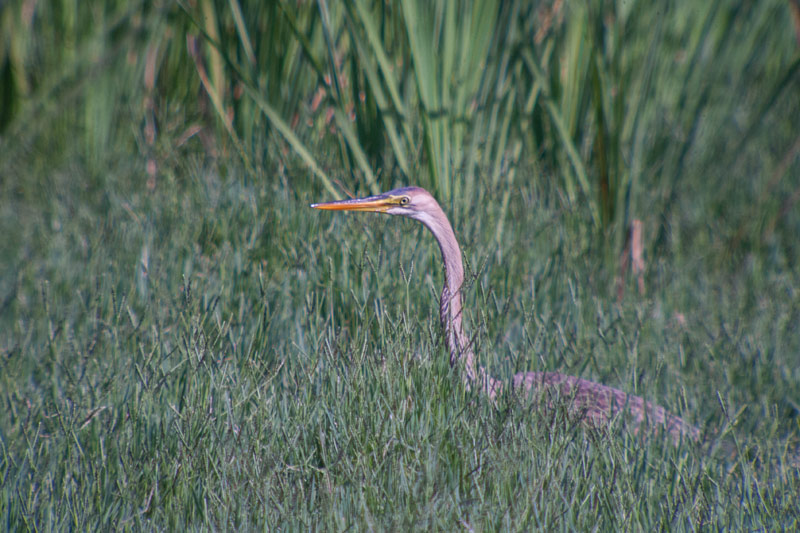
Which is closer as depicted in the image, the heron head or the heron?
the heron

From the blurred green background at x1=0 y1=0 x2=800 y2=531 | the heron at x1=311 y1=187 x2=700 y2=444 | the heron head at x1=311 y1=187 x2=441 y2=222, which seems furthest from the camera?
the heron head at x1=311 y1=187 x2=441 y2=222

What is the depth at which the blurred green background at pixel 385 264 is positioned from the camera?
2.24 metres

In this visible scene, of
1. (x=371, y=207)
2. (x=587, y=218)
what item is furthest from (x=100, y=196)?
(x=587, y=218)

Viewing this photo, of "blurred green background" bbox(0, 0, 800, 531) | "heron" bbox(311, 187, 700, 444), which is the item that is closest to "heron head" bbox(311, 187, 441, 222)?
"heron" bbox(311, 187, 700, 444)

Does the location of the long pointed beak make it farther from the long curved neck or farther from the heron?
the long curved neck

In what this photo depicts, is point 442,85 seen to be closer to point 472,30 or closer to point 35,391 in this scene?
point 472,30

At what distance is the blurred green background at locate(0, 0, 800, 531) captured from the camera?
7.34 ft

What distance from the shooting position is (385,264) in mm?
3459

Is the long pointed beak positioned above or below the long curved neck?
above

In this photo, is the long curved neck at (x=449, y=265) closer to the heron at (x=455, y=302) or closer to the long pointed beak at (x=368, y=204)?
the heron at (x=455, y=302)

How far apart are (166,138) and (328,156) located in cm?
126

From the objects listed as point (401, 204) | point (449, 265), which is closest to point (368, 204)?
point (401, 204)

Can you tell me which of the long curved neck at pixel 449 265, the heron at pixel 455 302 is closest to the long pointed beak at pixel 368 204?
the heron at pixel 455 302

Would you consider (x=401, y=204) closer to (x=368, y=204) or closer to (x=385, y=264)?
(x=368, y=204)
